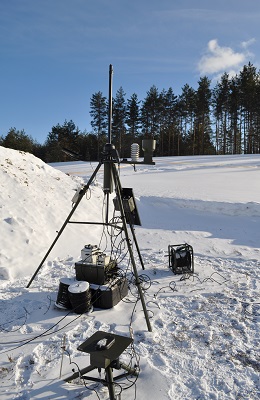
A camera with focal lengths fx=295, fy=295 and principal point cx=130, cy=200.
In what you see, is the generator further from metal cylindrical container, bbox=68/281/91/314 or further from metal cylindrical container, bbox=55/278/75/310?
metal cylindrical container, bbox=55/278/75/310

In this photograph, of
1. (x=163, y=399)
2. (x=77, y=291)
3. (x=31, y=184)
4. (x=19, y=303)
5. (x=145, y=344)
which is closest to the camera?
(x=163, y=399)

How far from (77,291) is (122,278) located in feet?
2.87

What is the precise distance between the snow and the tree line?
32844mm

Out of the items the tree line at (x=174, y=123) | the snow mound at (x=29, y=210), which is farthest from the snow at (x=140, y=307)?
the tree line at (x=174, y=123)

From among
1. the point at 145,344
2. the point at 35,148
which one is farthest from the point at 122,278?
the point at 35,148

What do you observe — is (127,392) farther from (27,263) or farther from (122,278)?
(27,263)

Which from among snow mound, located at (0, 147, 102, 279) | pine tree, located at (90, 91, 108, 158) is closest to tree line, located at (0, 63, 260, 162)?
pine tree, located at (90, 91, 108, 158)

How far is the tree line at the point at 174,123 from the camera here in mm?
41250

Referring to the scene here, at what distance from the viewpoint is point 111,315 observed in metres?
4.21

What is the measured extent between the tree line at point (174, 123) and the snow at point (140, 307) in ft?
108

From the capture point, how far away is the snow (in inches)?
116

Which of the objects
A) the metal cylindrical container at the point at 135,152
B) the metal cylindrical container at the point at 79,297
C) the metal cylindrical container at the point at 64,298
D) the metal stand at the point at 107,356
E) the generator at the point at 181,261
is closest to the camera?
the metal stand at the point at 107,356

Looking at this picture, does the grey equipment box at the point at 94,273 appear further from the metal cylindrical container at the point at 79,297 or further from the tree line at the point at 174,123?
the tree line at the point at 174,123

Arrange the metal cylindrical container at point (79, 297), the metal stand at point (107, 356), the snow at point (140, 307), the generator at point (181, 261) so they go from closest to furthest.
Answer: the metal stand at point (107, 356) → the snow at point (140, 307) → the metal cylindrical container at point (79, 297) → the generator at point (181, 261)
